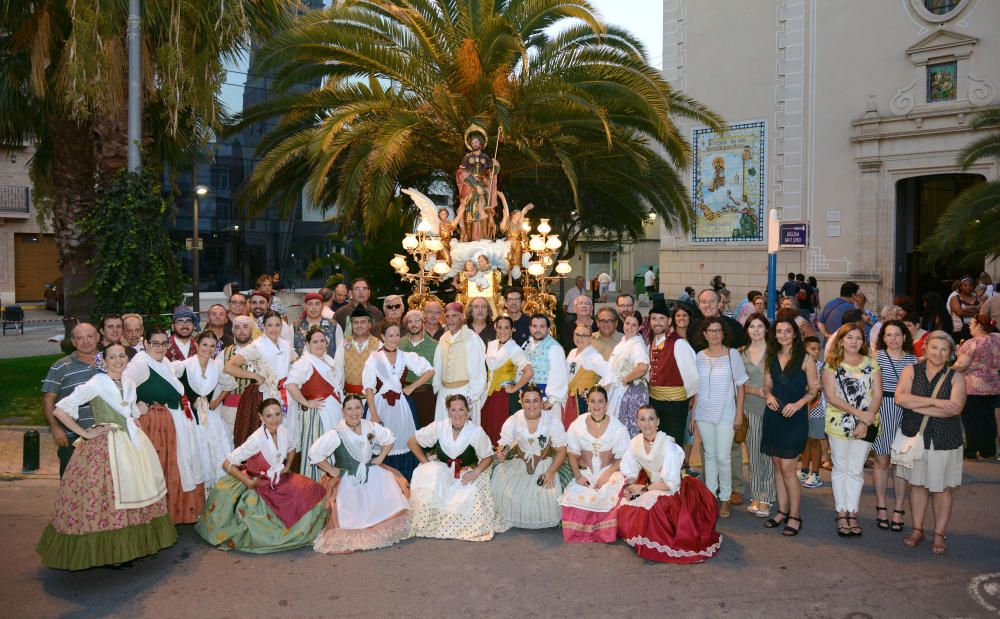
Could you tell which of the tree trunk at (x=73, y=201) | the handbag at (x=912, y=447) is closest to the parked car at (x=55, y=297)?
the tree trunk at (x=73, y=201)

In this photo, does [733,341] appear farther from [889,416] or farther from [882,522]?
[882,522]

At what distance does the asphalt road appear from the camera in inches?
209

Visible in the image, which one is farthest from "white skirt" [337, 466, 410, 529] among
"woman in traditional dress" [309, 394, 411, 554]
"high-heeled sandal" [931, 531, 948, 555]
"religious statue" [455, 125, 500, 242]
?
"religious statue" [455, 125, 500, 242]

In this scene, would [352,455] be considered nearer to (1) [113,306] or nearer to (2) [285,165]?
(1) [113,306]

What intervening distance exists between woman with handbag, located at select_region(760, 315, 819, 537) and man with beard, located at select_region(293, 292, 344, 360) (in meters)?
4.20

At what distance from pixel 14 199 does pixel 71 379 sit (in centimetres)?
3116

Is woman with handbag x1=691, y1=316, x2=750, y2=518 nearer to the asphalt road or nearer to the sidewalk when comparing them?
the asphalt road

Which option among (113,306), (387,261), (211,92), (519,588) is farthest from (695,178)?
(519,588)

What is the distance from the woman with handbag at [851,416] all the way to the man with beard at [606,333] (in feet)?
7.97

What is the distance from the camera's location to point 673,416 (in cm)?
754

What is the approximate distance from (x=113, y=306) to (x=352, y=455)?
14.7 ft

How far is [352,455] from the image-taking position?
690 centimetres

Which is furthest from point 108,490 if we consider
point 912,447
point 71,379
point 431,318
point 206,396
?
point 912,447

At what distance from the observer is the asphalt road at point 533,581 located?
5312mm
